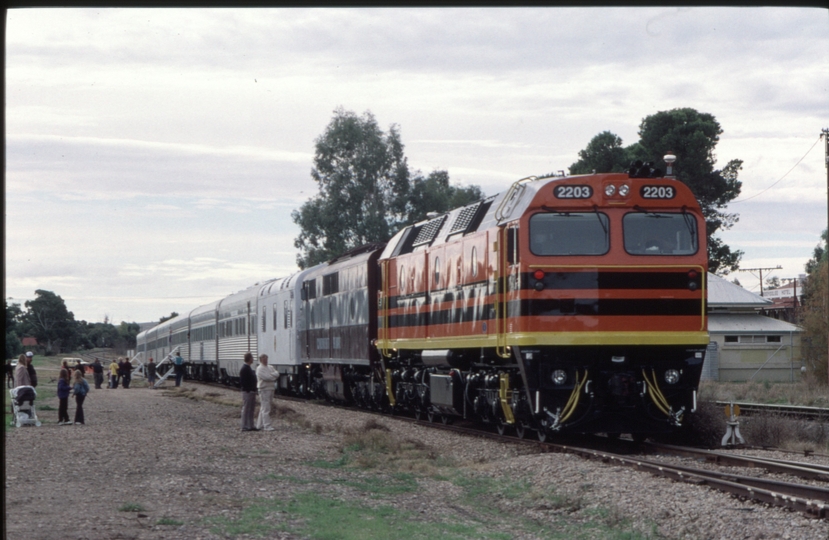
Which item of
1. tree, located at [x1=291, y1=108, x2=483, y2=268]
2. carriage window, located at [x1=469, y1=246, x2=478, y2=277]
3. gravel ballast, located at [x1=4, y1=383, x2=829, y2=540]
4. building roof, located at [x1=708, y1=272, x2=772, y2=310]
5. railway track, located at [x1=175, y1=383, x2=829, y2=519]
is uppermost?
tree, located at [x1=291, y1=108, x2=483, y2=268]

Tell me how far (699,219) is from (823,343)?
126ft

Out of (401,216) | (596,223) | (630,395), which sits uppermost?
(401,216)

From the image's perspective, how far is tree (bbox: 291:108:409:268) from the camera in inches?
2361

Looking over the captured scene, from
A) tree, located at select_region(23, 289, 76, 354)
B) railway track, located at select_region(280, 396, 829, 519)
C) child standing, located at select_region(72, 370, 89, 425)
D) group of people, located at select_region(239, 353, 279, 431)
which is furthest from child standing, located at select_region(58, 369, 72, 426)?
tree, located at select_region(23, 289, 76, 354)

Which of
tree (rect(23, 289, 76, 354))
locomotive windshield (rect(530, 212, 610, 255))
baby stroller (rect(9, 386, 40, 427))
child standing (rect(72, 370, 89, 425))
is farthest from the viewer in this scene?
tree (rect(23, 289, 76, 354))

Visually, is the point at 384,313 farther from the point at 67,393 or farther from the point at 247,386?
the point at 67,393

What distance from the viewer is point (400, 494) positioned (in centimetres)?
1252

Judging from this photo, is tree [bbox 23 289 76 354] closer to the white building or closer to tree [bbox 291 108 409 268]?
tree [bbox 291 108 409 268]

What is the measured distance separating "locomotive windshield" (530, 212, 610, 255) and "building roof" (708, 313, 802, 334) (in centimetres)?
3928

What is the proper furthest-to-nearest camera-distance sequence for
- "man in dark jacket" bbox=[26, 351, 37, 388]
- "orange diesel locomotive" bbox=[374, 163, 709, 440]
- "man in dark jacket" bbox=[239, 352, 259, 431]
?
"man in dark jacket" bbox=[26, 351, 37, 388] < "man in dark jacket" bbox=[239, 352, 259, 431] < "orange diesel locomotive" bbox=[374, 163, 709, 440]

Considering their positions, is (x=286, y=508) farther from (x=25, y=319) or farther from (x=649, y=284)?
(x=25, y=319)

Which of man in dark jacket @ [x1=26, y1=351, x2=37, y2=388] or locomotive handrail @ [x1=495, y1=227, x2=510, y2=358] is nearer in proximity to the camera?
locomotive handrail @ [x1=495, y1=227, x2=510, y2=358]

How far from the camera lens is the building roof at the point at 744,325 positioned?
5372 centimetres

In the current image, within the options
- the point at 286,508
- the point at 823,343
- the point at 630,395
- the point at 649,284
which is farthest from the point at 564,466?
the point at 823,343
